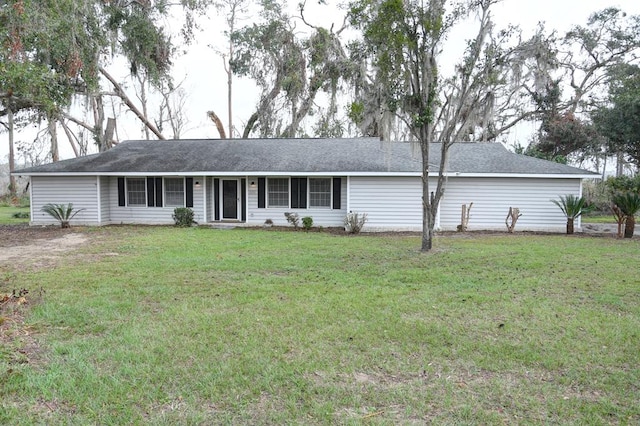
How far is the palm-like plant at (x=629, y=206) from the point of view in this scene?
40.2 feet

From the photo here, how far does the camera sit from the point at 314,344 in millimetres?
4105

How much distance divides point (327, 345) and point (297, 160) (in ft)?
39.7

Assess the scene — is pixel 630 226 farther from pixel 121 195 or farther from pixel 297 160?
pixel 121 195

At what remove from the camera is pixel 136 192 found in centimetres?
1623

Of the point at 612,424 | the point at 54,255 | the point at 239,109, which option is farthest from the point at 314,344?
the point at 239,109

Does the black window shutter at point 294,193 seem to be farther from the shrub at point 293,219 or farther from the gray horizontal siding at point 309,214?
the shrub at point 293,219

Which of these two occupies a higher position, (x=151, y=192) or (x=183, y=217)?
(x=151, y=192)

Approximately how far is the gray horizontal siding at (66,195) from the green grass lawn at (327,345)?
8.61 metres

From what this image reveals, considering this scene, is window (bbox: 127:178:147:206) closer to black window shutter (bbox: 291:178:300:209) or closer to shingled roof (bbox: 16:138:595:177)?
shingled roof (bbox: 16:138:595:177)

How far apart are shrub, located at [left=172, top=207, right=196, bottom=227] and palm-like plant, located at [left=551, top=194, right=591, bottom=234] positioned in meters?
12.4

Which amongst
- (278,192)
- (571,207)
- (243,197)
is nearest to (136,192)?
(243,197)

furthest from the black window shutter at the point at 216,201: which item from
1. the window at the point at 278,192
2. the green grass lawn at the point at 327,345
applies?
the green grass lawn at the point at 327,345

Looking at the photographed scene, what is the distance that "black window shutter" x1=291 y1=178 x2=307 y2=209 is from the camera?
15.2 m

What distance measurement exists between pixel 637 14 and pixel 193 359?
3233 centimetres
